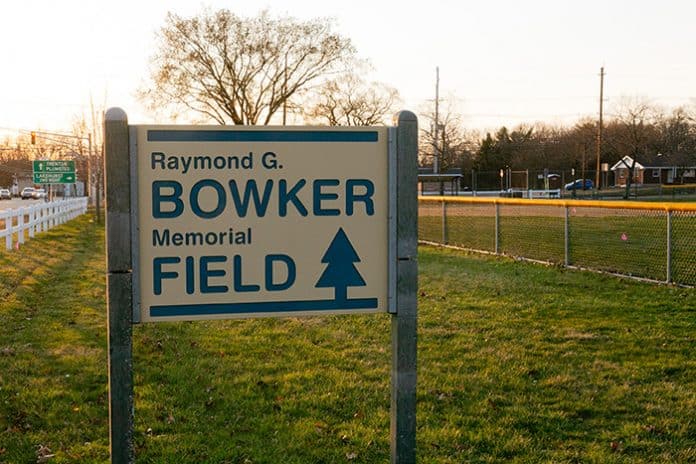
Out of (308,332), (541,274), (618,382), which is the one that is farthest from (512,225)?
(618,382)

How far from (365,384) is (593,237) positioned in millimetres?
14223

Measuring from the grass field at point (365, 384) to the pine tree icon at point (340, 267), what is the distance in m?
1.71

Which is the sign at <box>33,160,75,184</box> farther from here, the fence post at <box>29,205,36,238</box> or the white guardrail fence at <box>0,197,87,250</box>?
the fence post at <box>29,205,36,238</box>

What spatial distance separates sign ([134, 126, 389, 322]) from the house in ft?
239

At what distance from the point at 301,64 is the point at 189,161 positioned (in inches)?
1397

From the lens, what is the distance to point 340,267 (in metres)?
3.29

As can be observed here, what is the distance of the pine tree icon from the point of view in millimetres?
3273

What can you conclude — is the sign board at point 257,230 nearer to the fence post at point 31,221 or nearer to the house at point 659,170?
the fence post at point 31,221

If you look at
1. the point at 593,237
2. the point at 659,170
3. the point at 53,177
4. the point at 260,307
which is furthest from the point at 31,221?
the point at 659,170

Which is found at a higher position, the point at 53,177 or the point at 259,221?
the point at 53,177

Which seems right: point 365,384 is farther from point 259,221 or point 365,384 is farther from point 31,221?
point 31,221

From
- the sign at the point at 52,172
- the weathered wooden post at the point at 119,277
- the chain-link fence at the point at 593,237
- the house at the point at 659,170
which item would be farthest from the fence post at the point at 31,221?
the house at the point at 659,170

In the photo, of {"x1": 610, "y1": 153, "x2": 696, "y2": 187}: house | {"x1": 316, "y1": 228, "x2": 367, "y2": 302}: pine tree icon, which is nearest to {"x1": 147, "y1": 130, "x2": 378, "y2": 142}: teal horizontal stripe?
{"x1": 316, "y1": 228, "x2": 367, "y2": 302}: pine tree icon

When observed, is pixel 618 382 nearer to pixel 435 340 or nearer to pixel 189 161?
pixel 435 340
